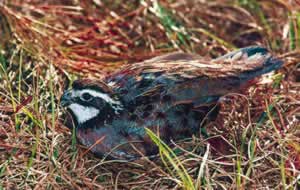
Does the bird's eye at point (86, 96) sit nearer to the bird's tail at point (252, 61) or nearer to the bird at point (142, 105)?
the bird at point (142, 105)

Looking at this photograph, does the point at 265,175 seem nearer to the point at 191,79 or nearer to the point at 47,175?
the point at 191,79

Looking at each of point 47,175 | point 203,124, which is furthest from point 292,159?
point 47,175

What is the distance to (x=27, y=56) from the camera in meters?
5.38

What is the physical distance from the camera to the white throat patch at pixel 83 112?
14.8ft

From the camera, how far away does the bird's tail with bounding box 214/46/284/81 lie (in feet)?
15.5

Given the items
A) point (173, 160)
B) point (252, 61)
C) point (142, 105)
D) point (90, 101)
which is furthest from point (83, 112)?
point (252, 61)

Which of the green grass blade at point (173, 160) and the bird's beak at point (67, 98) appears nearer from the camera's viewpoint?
the green grass blade at point (173, 160)

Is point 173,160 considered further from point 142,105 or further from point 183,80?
point 183,80

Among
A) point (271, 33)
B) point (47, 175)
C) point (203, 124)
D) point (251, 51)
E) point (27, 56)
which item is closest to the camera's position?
point (47, 175)

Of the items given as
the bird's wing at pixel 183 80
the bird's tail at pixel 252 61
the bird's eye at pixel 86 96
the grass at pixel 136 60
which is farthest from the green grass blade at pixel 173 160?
the bird's tail at pixel 252 61

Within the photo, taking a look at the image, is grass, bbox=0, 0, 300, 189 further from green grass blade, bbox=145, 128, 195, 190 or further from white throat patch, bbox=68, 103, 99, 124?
white throat patch, bbox=68, 103, 99, 124

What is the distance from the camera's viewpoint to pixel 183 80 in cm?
454

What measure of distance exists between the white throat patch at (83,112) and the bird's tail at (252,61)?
34.3 inches

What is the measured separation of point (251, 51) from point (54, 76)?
4.12ft
